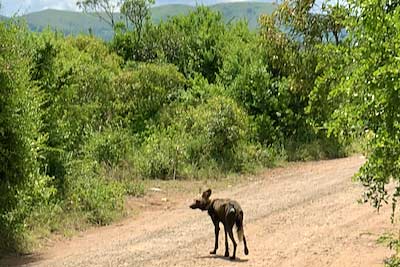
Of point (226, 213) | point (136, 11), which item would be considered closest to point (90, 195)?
point (226, 213)

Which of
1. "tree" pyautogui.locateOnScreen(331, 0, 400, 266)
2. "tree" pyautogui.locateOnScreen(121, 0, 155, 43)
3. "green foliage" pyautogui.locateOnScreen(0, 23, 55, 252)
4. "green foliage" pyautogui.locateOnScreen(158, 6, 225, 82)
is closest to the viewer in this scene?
"tree" pyautogui.locateOnScreen(331, 0, 400, 266)

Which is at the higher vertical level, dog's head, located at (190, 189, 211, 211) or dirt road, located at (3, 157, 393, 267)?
dog's head, located at (190, 189, 211, 211)

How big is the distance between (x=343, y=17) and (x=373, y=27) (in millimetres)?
1596

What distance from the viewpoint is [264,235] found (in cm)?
1153

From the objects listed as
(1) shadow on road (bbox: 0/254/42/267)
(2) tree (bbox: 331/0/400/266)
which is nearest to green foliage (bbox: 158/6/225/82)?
(1) shadow on road (bbox: 0/254/42/267)

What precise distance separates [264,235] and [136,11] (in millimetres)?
22592

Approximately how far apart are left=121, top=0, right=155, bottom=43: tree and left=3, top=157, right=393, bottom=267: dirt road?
17.5 m

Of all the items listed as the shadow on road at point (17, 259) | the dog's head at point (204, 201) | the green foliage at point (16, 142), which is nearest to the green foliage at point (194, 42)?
the green foliage at point (16, 142)

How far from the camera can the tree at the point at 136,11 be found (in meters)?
32.3

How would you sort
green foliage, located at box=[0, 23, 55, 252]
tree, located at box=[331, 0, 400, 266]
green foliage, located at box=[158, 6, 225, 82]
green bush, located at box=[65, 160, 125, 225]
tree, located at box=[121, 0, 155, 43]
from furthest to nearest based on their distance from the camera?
tree, located at box=[121, 0, 155, 43], green foliage, located at box=[158, 6, 225, 82], green bush, located at box=[65, 160, 125, 225], green foliage, located at box=[0, 23, 55, 252], tree, located at box=[331, 0, 400, 266]

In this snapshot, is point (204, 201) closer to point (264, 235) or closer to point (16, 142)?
point (264, 235)

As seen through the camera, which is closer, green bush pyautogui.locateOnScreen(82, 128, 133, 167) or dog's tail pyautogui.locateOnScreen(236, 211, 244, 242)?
dog's tail pyautogui.locateOnScreen(236, 211, 244, 242)

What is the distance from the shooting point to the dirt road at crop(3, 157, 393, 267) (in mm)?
10094

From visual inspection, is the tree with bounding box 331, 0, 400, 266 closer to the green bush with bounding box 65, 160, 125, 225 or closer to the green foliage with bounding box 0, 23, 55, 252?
the green foliage with bounding box 0, 23, 55, 252
